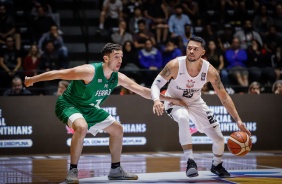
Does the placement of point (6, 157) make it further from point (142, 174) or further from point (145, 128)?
point (142, 174)

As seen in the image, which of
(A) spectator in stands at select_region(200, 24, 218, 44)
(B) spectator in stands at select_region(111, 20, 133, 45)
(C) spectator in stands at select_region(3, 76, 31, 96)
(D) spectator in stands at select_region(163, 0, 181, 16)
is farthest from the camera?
(D) spectator in stands at select_region(163, 0, 181, 16)

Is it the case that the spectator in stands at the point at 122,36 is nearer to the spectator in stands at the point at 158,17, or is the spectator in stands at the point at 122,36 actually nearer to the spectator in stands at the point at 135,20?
the spectator in stands at the point at 135,20

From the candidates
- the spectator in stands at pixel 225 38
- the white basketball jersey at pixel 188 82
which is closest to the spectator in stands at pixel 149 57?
the spectator in stands at pixel 225 38

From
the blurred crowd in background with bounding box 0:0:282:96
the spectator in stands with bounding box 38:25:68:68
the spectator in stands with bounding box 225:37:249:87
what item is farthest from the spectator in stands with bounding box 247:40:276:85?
the spectator in stands with bounding box 38:25:68:68

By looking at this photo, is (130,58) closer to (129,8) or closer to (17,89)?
(129,8)

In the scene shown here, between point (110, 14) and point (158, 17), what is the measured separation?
1412 millimetres

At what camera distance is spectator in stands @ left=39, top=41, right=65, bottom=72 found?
50.1 ft

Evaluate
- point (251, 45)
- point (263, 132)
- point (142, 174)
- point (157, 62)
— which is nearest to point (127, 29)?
point (157, 62)

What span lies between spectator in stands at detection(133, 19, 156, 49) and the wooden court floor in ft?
11.9

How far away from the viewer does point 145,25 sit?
1744cm

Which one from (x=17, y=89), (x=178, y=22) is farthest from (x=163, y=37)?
(x=17, y=89)

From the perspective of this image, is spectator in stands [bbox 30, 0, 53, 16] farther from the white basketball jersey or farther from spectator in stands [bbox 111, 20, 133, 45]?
the white basketball jersey

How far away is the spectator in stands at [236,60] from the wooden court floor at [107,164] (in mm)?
2437

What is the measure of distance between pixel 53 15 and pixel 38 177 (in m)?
9.60
